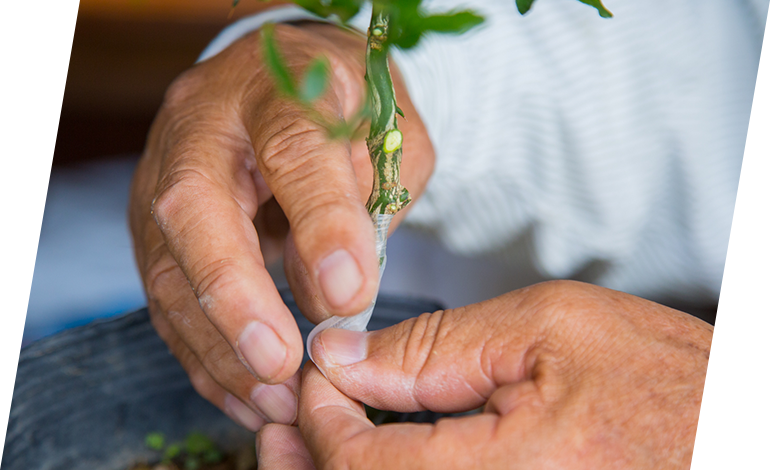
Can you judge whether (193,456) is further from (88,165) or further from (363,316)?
(88,165)

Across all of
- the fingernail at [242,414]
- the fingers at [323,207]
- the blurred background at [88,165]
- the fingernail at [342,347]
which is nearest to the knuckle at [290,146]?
the fingers at [323,207]

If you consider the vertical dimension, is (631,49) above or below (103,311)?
above

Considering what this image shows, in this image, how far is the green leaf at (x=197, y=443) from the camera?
1.67 ft

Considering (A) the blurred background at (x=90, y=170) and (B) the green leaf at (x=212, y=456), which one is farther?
(A) the blurred background at (x=90, y=170)

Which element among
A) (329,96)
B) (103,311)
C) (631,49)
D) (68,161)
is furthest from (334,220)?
(68,161)

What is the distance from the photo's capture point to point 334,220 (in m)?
0.30

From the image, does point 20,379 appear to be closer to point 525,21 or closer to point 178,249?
point 178,249

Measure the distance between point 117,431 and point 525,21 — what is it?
0.64 m

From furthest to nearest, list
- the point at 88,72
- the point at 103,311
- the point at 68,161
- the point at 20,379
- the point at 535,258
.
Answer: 1. the point at 68,161
2. the point at 88,72
3. the point at 103,311
4. the point at 535,258
5. the point at 20,379

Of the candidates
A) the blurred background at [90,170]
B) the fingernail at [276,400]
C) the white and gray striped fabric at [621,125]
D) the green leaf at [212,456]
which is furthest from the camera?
the blurred background at [90,170]

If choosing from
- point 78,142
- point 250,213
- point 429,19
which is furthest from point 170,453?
point 78,142

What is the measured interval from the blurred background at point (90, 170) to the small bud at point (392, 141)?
610 mm

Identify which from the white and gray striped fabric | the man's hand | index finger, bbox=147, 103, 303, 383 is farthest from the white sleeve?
index finger, bbox=147, 103, 303, 383

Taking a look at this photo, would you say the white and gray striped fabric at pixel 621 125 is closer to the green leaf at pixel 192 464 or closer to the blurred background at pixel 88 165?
the blurred background at pixel 88 165
